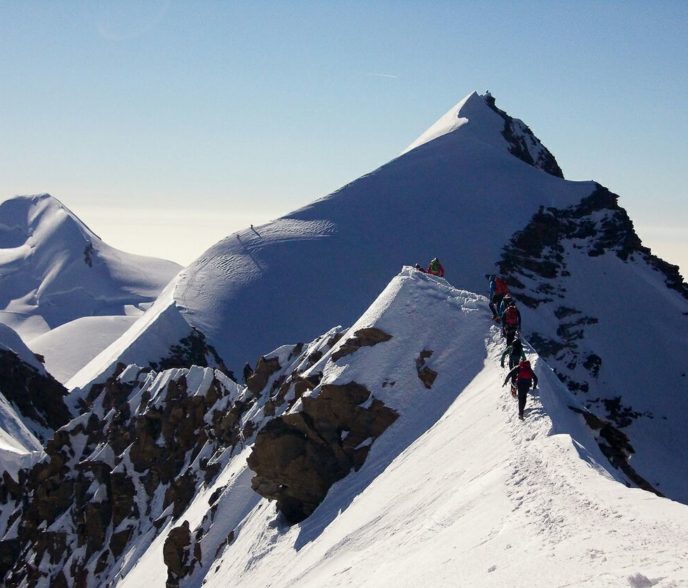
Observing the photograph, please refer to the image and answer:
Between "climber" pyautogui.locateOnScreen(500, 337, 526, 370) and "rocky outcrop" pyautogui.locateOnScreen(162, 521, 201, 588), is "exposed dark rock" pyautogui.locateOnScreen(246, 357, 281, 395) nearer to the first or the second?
"rocky outcrop" pyautogui.locateOnScreen(162, 521, 201, 588)

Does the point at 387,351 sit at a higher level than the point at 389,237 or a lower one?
lower

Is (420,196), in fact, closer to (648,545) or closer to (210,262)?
(210,262)

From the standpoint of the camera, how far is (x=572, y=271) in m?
75.3

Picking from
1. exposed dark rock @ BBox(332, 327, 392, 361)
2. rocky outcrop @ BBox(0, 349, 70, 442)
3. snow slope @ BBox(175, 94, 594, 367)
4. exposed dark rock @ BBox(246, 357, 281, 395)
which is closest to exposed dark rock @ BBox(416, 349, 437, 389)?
exposed dark rock @ BBox(332, 327, 392, 361)

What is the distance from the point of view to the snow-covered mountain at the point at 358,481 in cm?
1310

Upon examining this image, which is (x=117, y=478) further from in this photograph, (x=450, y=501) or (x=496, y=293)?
(x=450, y=501)

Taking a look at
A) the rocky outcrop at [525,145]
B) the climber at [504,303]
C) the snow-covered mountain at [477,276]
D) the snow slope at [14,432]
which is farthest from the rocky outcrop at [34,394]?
the rocky outcrop at [525,145]

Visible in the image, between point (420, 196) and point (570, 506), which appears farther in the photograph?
point (420, 196)

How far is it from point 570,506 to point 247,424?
79.3ft

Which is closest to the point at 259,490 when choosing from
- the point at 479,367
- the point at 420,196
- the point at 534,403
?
the point at 479,367

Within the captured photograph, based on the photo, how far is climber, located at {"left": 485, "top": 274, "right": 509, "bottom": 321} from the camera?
27125 mm

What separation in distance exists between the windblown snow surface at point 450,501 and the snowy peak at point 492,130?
229 feet

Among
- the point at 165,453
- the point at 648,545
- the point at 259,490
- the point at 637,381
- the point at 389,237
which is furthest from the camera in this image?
the point at 389,237

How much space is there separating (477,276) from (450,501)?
56121mm
